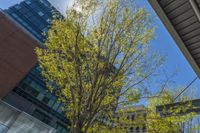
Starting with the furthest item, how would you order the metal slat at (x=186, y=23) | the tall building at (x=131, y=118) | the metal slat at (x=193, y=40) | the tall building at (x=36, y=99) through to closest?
1. the tall building at (x=36, y=99)
2. the tall building at (x=131, y=118)
3. the metal slat at (x=193, y=40)
4. the metal slat at (x=186, y=23)

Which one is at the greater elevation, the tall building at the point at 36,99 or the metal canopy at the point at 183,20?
the tall building at the point at 36,99

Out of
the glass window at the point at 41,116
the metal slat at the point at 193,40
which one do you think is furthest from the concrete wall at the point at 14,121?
the glass window at the point at 41,116

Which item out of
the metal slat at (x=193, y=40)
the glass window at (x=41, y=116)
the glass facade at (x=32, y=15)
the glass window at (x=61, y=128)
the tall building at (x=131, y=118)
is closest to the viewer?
the metal slat at (x=193, y=40)

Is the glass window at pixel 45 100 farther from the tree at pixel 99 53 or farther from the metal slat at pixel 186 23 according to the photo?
the metal slat at pixel 186 23

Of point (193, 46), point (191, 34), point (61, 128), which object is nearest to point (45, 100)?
point (61, 128)

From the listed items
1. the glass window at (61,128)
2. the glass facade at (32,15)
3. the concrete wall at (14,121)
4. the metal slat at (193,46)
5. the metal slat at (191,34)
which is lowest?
the concrete wall at (14,121)

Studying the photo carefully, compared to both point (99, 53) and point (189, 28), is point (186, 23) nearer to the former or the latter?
point (189, 28)

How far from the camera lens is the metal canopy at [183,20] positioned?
12.6 feet

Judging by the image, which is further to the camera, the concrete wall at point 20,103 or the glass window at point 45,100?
the glass window at point 45,100

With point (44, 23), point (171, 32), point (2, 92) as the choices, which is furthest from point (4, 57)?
point (171, 32)

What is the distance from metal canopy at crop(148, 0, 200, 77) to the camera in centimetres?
383

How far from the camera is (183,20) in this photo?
159 inches

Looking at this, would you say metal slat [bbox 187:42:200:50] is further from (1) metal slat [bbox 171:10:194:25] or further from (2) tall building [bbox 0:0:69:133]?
(2) tall building [bbox 0:0:69:133]

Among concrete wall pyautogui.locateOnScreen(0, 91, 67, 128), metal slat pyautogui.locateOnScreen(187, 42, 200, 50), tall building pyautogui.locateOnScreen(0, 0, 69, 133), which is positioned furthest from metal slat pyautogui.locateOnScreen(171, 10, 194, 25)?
concrete wall pyautogui.locateOnScreen(0, 91, 67, 128)
